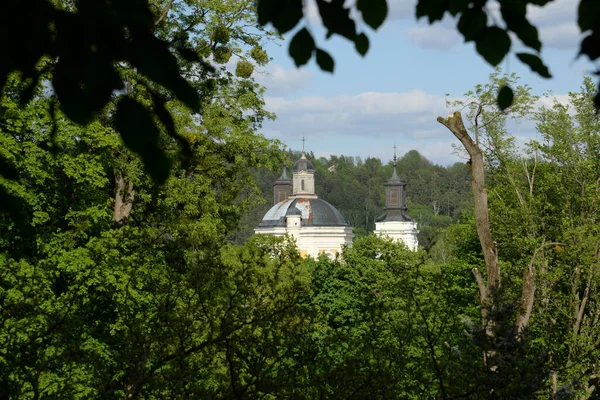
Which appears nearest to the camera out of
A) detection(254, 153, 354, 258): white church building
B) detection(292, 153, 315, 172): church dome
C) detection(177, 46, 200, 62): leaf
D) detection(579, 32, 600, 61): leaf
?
detection(579, 32, 600, 61): leaf

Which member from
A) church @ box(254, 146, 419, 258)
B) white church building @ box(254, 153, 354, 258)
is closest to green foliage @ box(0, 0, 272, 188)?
church @ box(254, 146, 419, 258)

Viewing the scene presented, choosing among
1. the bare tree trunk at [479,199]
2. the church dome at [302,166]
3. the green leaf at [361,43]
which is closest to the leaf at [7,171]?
the green leaf at [361,43]

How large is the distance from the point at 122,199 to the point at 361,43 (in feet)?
71.3

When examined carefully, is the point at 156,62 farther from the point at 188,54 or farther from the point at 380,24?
the point at 380,24

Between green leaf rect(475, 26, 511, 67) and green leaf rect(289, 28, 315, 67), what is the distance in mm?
540

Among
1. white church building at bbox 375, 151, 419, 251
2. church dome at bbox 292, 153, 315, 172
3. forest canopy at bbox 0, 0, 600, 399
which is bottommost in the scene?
forest canopy at bbox 0, 0, 600, 399

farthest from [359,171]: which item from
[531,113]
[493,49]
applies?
[493,49]

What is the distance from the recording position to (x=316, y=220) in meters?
113

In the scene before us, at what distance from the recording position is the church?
112 metres

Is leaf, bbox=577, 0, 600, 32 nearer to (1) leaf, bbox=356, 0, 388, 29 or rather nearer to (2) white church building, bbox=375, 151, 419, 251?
(1) leaf, bbox=356, 0, 388, 29

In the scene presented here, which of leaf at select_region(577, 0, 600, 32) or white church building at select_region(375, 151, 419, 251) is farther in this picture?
white church building at select_region(375, 151, 419, 251)

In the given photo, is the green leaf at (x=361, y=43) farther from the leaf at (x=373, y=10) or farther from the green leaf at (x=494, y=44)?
the green leaf at (x=494, y=44)

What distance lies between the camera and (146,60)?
274 cm

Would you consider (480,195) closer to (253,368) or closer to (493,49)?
(253,368)
